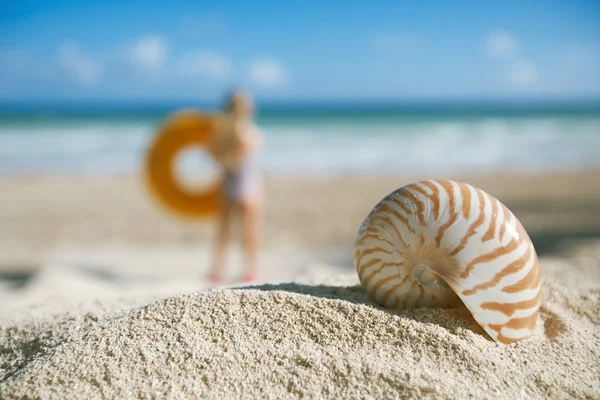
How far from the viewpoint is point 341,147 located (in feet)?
61.7

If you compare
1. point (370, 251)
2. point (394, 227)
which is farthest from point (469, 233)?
point (370, 251)

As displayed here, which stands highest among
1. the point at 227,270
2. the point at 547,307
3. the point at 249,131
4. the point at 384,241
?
the point at 249,131

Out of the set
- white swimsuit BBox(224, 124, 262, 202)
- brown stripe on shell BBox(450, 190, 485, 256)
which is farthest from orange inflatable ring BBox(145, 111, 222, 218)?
brown stripe on shell BBox(450, 190, 485, 256)

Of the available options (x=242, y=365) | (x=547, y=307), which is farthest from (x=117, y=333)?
(x=547, y=307)

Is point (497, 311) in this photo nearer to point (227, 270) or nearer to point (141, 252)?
point (227, 270)

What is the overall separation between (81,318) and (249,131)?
10.6 feet

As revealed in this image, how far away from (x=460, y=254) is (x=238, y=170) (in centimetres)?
341

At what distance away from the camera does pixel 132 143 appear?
20016 mm

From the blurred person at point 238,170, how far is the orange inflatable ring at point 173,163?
97 cm

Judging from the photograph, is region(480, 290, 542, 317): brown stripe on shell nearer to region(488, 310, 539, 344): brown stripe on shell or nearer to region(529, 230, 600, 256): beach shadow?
region(488, 310, 539, 344): brown stripe on shell

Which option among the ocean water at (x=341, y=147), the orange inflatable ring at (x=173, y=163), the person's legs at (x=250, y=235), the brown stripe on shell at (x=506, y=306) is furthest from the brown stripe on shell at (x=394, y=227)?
the ocean water at (x=341, y=147)

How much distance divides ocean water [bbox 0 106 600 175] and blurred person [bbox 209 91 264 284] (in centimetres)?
789

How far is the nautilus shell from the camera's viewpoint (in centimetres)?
202

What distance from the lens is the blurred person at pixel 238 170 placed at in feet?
16.8
